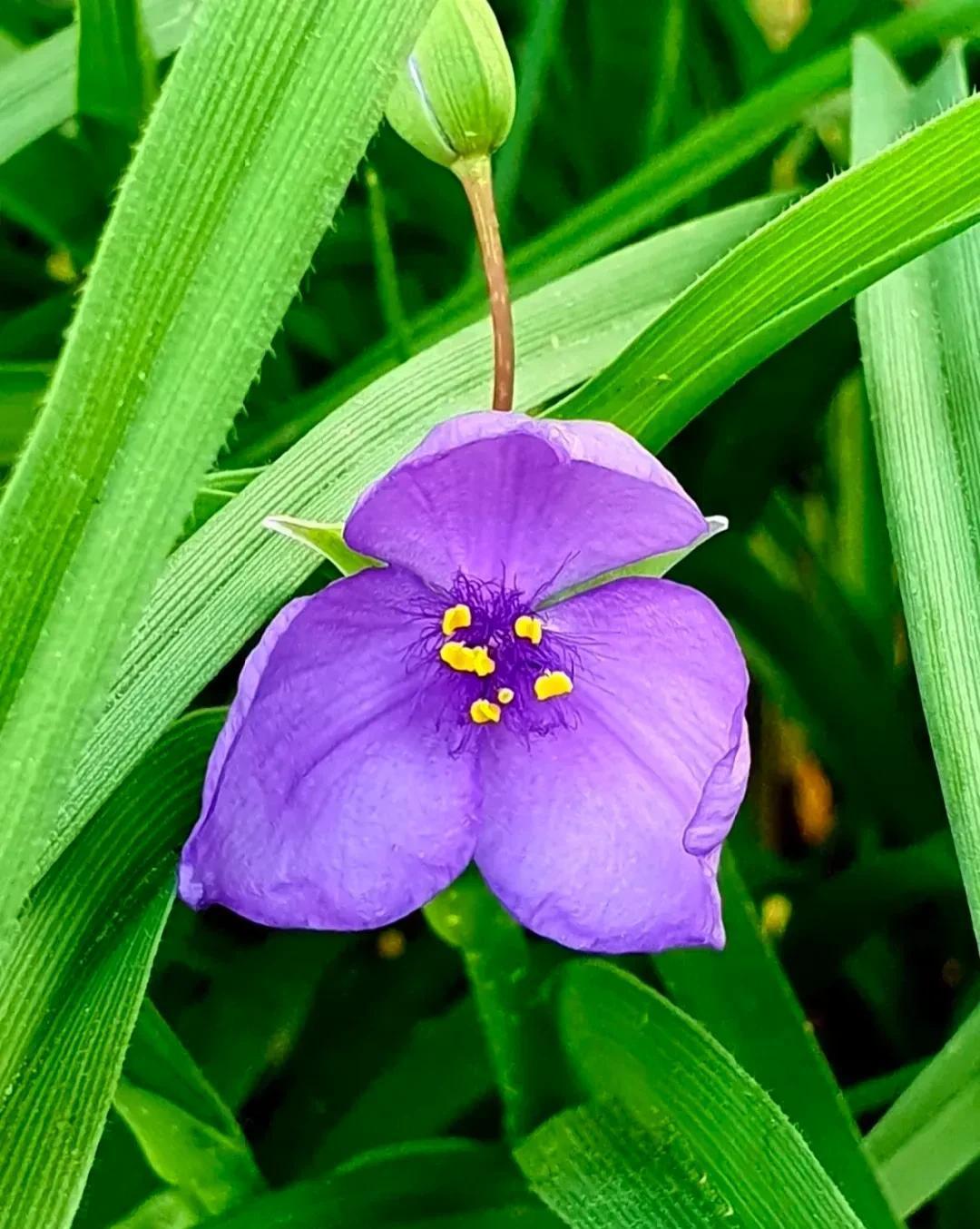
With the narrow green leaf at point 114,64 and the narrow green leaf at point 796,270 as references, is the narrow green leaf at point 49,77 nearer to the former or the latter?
the narrow green leaf at point 114,64

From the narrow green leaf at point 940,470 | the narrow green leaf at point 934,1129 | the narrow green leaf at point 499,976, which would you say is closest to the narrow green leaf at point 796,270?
the narrow green leaf at point 940,470

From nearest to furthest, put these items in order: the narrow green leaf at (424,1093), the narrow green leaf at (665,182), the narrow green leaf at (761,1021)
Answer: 1. the narrow green leaf at (761,1021)
2. the narrow green leaf at (424,1093)
3. the narrow green leaf at (665,182)

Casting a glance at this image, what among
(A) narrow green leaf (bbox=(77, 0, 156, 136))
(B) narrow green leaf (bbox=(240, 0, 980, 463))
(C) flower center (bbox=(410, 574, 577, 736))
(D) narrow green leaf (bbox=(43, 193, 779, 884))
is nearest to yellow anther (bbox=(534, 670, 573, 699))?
(C) flower center (bbox=(410, 574, 577, 736))

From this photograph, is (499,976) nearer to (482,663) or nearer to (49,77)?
(482,663)

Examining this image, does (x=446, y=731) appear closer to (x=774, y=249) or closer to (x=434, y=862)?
(x=434, y=862)

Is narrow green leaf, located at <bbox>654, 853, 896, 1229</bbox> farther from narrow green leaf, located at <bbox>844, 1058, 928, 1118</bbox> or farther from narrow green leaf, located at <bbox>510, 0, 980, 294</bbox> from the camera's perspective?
narrow green leaf, located at <bbox>510, 0, 980, 294</bbox>
